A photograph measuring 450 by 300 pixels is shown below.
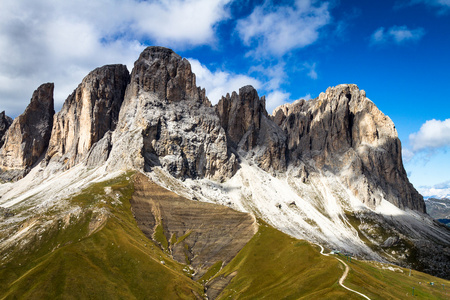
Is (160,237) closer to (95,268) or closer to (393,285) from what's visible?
(95,268)

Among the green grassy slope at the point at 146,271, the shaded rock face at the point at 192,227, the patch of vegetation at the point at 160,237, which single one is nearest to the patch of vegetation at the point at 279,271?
the green grassy slope at the point at 146,271

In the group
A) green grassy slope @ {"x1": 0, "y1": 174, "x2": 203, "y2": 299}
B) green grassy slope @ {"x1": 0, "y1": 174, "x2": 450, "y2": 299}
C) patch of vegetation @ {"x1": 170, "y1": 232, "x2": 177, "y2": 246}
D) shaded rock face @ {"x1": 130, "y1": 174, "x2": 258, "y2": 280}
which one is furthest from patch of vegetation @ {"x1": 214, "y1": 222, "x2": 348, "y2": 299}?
patch of vegetation @ {"x1": 170, "y1": 232, "x2": 177, "y2": 246}

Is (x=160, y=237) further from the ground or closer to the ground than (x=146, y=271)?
further from the ground

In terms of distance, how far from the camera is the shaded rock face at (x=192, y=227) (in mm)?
128000

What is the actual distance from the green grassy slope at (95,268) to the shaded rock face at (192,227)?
10943mm

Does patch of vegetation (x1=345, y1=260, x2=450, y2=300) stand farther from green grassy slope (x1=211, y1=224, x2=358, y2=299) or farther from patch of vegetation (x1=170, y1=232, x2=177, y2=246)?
patch of vegetation (x1=170, y1=232, x2=177, y2=246)

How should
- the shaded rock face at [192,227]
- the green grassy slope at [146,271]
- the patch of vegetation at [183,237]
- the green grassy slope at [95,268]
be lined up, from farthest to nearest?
the patch of vegetation at [183,237]
the shaded rock face at [192,227]
the green grassy slope at [95,268]
the green grassy slope at [146,271]

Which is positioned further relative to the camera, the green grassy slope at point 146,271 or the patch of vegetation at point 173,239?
the patch of vegetation at point 173,239

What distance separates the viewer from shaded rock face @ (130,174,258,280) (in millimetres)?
128000

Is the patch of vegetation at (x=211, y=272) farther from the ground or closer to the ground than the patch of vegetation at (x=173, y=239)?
closer to the ground

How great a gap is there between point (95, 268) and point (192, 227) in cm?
5774

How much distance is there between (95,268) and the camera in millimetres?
94500

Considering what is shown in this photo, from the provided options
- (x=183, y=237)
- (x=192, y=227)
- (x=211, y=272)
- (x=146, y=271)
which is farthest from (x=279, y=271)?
(x=192, y=227)

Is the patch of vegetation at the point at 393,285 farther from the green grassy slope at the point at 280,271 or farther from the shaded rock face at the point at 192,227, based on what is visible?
the shaded rock face at the point at 192,227
